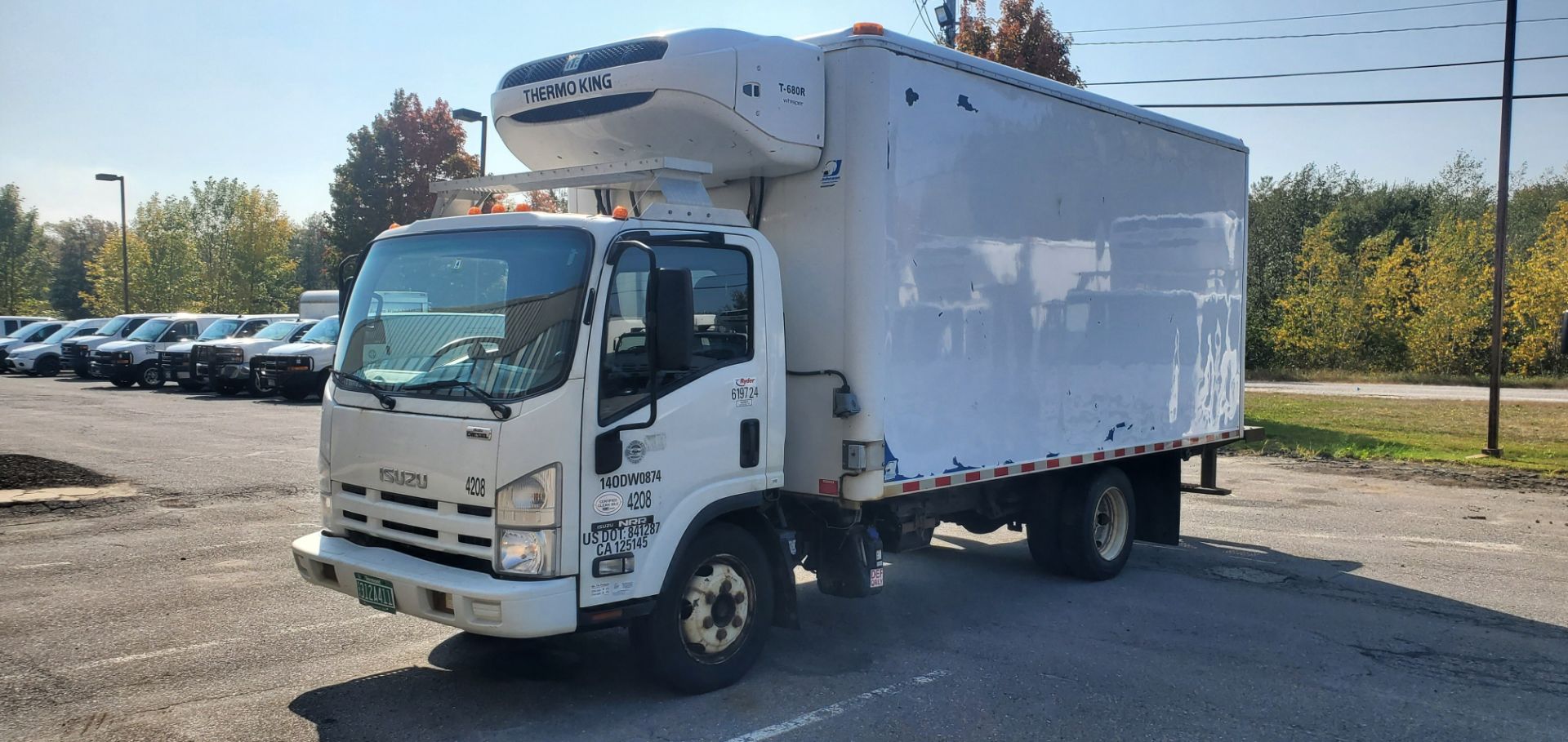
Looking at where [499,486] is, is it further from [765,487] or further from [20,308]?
[20,308]

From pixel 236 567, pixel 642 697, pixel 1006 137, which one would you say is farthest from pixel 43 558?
pixel 1006 137

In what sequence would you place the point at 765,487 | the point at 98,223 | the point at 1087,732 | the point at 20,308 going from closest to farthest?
the point at 1087,732, the point at 765,487, the point at 20,308, the point at 98,223

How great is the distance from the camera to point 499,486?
15.8 feet

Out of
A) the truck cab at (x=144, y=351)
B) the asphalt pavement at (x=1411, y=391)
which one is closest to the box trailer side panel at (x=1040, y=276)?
the asphalt pavement at (x=1411, y=391)

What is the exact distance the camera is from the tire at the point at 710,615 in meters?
5.36

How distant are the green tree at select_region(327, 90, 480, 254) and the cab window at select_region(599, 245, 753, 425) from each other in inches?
1440

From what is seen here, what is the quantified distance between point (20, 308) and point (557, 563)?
2845 inches

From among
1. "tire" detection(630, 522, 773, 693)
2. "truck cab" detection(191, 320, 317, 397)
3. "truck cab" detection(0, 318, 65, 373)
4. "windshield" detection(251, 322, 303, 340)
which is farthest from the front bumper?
"truck cab" detection(0, 318, 65, 373)

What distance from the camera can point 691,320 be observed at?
16.8ft

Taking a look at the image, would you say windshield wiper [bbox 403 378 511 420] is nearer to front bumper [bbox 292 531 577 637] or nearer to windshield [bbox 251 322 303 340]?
front bumper [bbox 292 531 577 637]

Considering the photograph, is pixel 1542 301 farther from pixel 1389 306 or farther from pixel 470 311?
pixel 470 311

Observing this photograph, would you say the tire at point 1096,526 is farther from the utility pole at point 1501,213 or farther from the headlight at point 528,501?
the utility pole at point 1501,213

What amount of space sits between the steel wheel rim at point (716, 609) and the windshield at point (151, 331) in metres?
28.2

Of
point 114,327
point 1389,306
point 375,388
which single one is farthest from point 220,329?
point 1389,306
